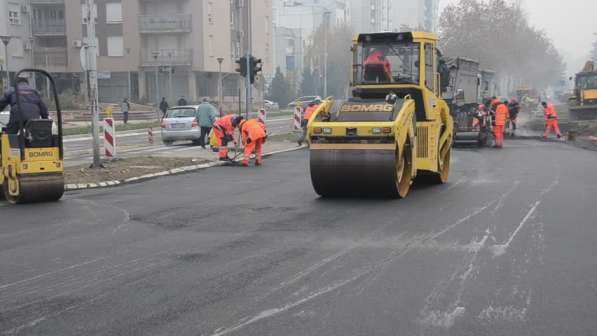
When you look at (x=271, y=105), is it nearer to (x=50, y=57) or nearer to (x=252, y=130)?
(x=50, y=57)

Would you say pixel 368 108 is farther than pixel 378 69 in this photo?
No

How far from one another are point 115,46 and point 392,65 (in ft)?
176

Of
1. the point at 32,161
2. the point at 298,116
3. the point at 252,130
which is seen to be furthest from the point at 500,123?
the point at 32,161

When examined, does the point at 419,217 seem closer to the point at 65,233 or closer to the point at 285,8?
the point at 65,233

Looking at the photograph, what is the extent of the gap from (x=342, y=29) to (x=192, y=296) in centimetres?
10239

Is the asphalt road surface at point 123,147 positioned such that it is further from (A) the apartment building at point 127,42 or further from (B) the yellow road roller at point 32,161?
(A) the apartment building at point 127,42

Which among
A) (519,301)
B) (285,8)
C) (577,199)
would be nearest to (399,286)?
(519,301)

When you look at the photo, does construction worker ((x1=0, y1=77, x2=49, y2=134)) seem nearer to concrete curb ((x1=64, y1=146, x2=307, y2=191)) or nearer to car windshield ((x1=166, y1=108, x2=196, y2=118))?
concrete curb ((x1=64, y1=146, x2=307, y2=191))

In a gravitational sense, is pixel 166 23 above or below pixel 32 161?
above

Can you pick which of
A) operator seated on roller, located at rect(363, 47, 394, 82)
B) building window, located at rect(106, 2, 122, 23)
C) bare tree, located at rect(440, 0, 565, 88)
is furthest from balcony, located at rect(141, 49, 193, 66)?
operator seated on roller, located at rect(363, 47, 394, 82)

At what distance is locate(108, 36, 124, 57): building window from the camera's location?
63566 mm

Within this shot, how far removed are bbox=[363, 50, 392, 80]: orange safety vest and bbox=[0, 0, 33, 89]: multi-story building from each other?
49.9 meters

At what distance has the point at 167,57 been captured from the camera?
64.0m

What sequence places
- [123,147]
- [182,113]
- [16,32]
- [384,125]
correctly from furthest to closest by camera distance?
[16,32], [182,113], [123,147], [384,125]
